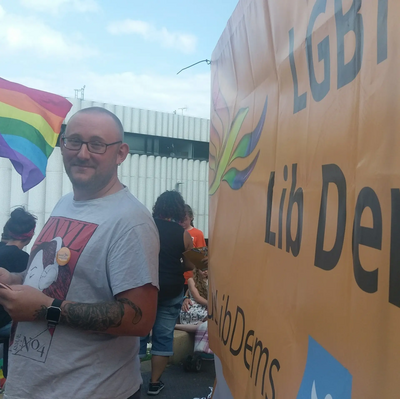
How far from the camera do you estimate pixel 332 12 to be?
85 centimetres

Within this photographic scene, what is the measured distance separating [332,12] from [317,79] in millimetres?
128

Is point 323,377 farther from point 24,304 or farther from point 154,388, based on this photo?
point 154,388

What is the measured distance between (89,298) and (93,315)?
11 centimetres

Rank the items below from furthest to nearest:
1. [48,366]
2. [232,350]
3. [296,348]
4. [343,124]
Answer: [48,366], [232,350], [296,348], [343,124]

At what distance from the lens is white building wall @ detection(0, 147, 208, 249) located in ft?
26.0

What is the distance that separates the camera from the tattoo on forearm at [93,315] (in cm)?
148

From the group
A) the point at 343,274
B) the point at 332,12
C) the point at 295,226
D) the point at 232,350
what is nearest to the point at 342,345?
the point at 343,274

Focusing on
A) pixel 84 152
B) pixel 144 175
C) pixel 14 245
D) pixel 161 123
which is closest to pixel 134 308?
pixel 84 152

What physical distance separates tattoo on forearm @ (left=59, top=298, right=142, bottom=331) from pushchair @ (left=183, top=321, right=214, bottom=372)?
2850mm

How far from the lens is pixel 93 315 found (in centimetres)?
148

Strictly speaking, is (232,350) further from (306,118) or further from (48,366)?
(306,118)

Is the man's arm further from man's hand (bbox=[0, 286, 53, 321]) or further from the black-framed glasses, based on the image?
the black-framed glasses

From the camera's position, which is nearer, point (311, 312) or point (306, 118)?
point (311, 312)

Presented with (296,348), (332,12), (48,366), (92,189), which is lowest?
(48,366)
